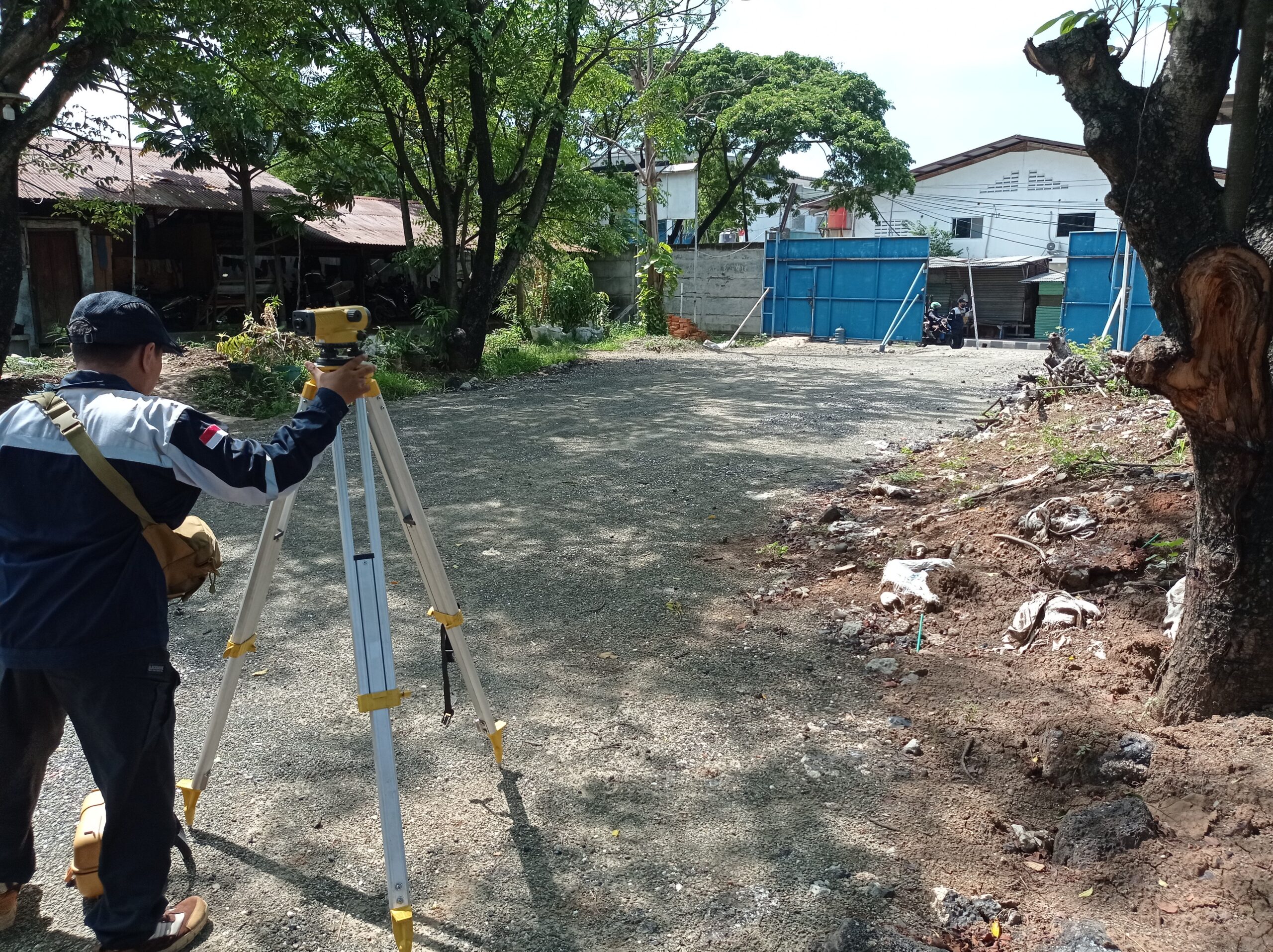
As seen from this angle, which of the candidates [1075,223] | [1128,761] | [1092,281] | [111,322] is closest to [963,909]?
[1128,761]

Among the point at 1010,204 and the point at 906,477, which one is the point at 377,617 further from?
the point at 1010,204

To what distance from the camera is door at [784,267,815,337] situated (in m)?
23.5

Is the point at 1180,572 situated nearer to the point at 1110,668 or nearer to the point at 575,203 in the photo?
the point at 1110,668

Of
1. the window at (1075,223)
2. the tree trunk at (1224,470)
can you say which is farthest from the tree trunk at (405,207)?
the window at (1075,223)

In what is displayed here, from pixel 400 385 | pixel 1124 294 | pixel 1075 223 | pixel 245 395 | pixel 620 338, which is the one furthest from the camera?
pixel 1075 223

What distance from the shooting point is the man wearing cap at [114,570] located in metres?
2.16

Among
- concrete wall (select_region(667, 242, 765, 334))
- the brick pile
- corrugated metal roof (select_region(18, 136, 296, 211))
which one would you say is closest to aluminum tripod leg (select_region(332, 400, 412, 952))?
corrugated metal roof (select_region(18, 136, 296, 211))

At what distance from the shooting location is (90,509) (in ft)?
7.09

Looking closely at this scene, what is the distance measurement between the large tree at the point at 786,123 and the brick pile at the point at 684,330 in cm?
778

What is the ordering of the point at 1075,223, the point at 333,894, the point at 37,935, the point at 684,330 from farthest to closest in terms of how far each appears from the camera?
1. the point at 1075,223
2. the point at 684,330
3. the point at 333,894
4. the point at 37,935

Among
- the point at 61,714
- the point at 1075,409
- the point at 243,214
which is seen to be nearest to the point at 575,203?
the point at 243,214

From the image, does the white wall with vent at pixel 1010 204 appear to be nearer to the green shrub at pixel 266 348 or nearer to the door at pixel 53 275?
the green shrub at pixel 266 348

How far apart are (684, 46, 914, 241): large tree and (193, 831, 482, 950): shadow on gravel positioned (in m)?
26.6

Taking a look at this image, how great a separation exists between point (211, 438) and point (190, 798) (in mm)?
1398
